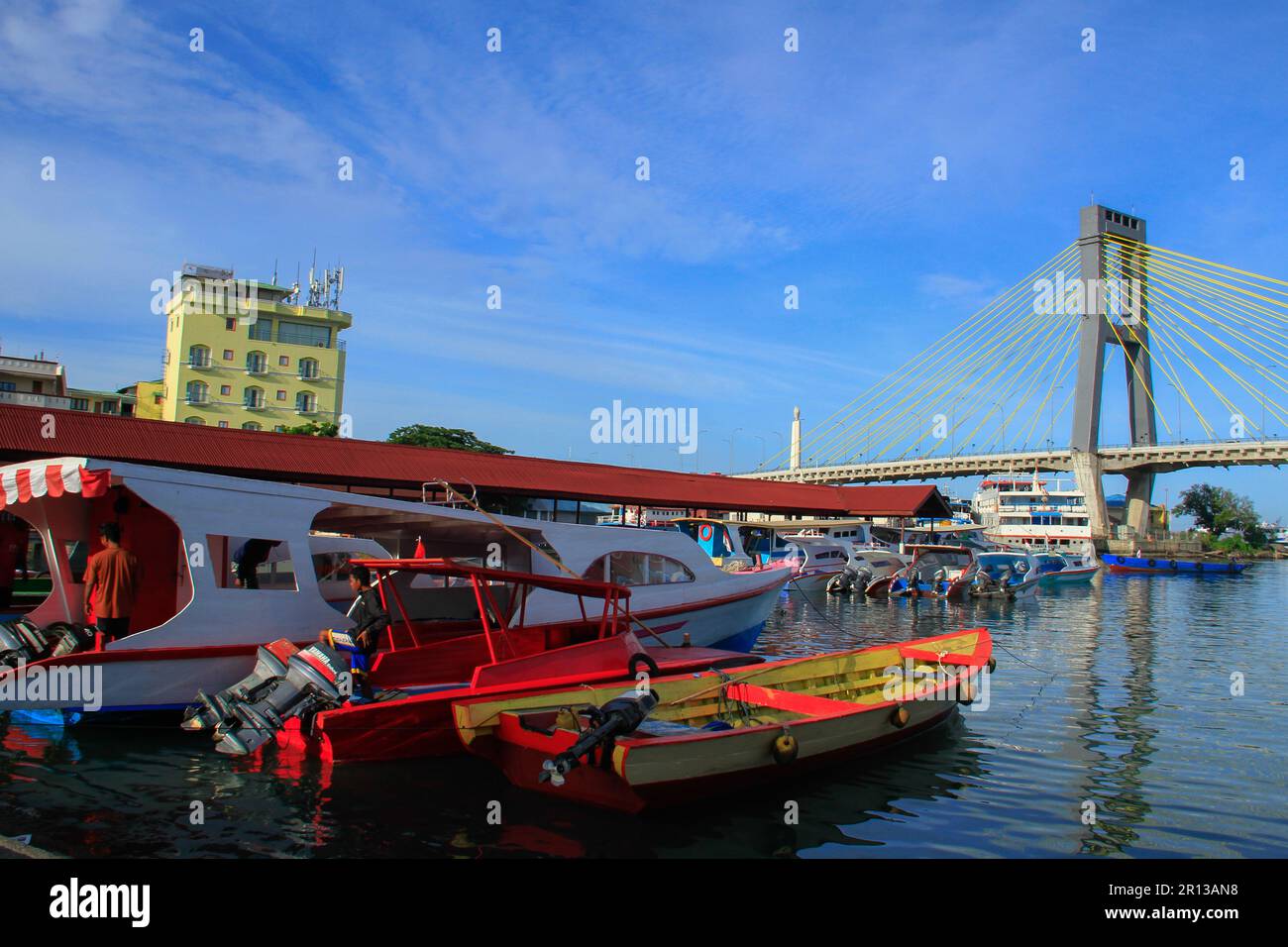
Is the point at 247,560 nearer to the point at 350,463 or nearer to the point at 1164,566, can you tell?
the point at 350,463

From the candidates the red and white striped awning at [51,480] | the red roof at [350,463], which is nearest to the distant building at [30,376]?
the red roof at [350,463]


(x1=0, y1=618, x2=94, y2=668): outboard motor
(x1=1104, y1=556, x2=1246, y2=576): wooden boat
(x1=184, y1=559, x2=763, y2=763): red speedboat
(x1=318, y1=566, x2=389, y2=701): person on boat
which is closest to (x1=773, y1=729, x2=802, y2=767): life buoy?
(x1=184, y1=559, x2=763, y2=763): red speedboat

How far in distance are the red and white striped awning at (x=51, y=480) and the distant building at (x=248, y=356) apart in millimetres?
52722

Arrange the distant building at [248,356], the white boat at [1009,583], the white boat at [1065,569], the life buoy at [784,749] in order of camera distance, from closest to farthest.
Answer: the life buoy at [784,749] < the white boat at [1009,583] < the white boat at [1065,569] < the distant building at [248,356]

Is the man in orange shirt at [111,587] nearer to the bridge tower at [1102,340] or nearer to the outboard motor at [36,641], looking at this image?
the outboard motor at [36,641]

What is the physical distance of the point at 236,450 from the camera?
20.2 meters

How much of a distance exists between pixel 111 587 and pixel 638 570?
7401 millimetres

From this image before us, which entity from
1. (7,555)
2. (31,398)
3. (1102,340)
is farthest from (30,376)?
(1102,340)

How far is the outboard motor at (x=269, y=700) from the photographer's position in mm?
9344

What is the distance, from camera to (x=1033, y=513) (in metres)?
72.5

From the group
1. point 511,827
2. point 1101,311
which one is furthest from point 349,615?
point 1101,311
